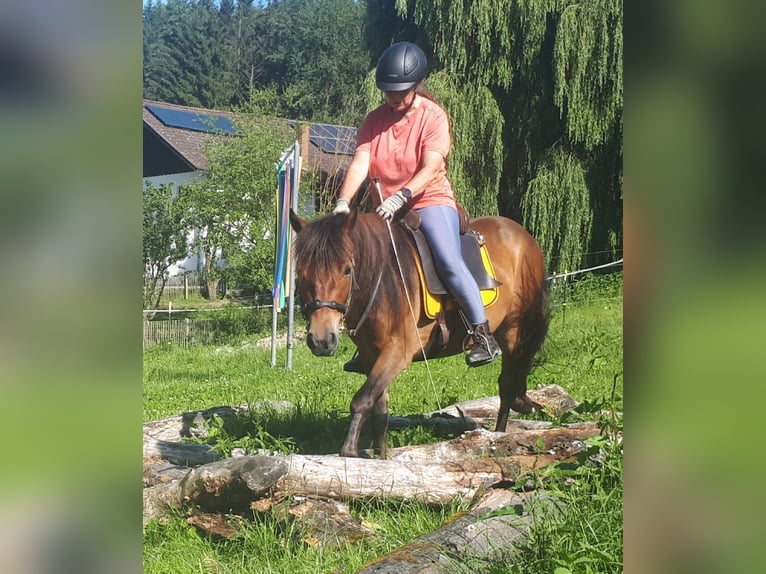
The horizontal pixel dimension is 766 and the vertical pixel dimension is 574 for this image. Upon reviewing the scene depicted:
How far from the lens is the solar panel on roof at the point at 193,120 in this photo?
402 cm

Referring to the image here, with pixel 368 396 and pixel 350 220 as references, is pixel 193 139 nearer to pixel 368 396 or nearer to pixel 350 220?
pixel 350 220

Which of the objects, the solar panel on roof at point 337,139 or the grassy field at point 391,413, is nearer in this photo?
the grassy field at point 391,413

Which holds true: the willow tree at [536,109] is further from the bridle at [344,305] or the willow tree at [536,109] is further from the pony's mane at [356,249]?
the bridle at [344,305]

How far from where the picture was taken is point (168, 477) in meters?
4.05

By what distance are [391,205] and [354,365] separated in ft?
2.87

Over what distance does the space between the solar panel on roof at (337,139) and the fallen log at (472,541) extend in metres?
2.01

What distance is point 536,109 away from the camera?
161 inches

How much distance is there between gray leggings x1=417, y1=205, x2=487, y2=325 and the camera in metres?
3.95

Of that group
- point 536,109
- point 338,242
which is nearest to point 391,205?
point 338,242

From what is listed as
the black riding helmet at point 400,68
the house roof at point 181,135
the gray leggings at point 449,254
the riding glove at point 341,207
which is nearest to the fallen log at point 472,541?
the gray leggings at point 449,254
